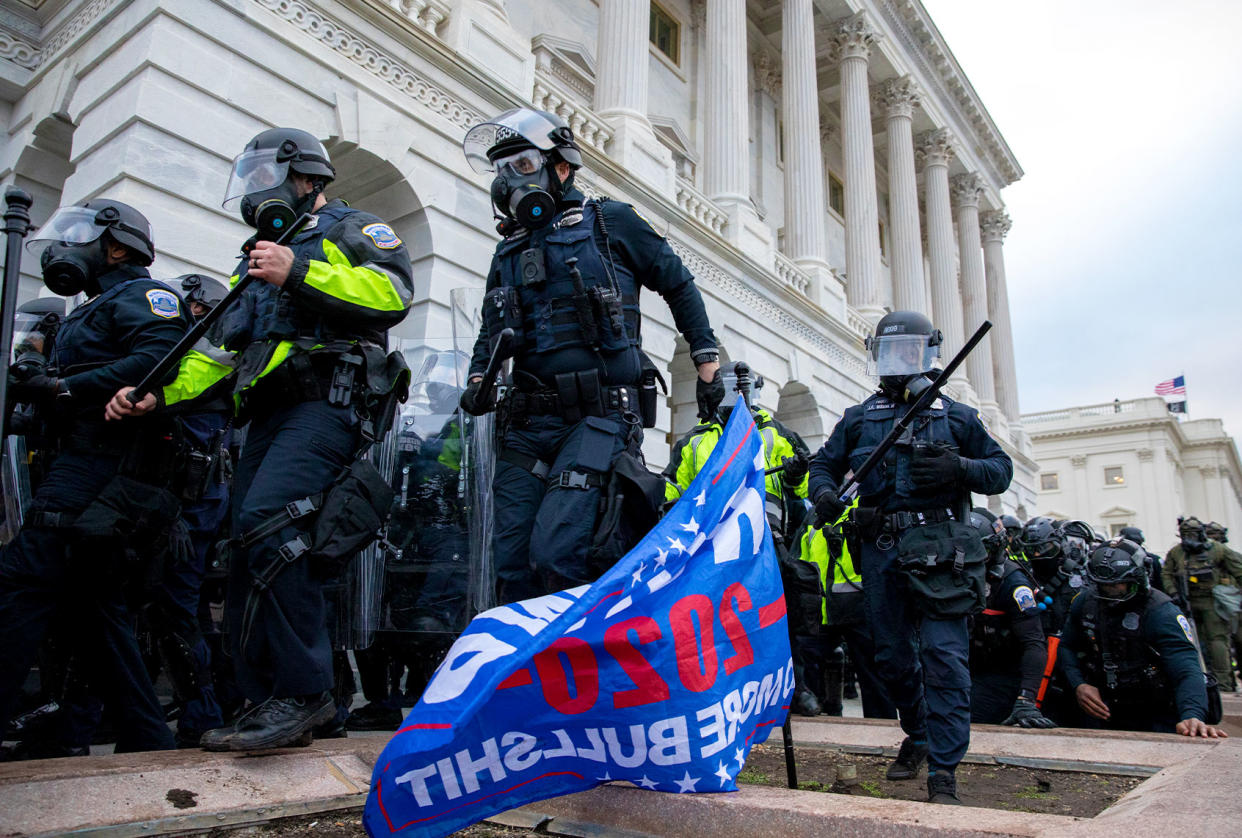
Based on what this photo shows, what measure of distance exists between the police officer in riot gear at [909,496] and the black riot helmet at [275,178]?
99.7 inches

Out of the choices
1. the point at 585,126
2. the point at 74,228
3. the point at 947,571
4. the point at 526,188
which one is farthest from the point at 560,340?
the point at 585,126

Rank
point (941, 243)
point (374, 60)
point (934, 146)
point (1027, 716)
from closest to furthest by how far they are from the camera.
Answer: point (1027, 716) → point (374, 60) → point (941, 243) → point (934, 146)

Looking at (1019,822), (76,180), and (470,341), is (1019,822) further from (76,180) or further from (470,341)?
(76,180)

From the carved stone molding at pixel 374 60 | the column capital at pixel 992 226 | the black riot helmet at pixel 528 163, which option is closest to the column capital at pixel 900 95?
the column capital at pixel 992 226

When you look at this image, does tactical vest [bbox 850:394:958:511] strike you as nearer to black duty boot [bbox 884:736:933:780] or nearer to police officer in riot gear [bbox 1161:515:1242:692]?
black duty boot [bbox 884:736:933:780]

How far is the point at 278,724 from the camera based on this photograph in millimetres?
2803

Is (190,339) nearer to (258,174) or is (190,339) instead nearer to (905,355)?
(258,174)

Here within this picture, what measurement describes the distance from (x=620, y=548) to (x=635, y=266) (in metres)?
1.22

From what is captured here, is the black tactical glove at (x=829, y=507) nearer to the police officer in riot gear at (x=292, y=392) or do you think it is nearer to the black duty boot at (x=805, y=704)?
the police officer in riot gear at (x=292, y=392)

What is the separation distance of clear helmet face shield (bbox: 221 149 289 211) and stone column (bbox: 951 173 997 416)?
25690 mm

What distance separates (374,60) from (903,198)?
16794 mm

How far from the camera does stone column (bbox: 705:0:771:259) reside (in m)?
14.6

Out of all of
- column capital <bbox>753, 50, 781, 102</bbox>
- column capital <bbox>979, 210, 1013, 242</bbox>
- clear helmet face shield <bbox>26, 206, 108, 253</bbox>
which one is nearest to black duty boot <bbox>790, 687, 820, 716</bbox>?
clear helmet face shield <bbox>26, 206, 108, 253</bbox>

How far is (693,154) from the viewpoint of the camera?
18.2 m
